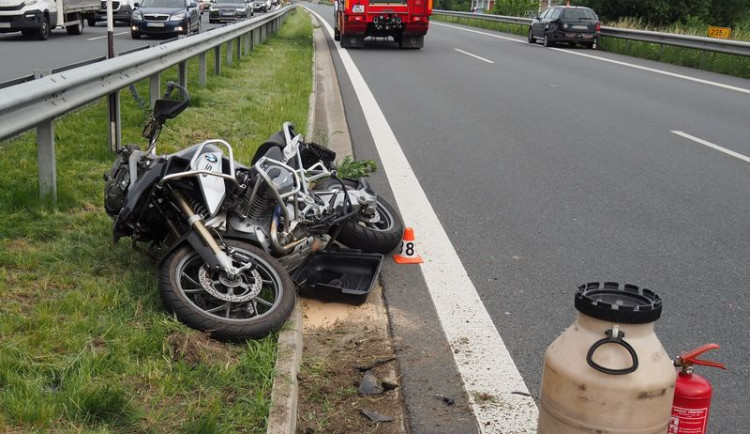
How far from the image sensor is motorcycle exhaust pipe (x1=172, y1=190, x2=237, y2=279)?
14.1 ft

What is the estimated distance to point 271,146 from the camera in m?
5.69

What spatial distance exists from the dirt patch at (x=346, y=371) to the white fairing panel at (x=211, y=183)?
81cm

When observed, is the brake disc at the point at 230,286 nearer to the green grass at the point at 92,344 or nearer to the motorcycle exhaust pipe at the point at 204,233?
the motorcycle exhaust pipe at the point at 204,233

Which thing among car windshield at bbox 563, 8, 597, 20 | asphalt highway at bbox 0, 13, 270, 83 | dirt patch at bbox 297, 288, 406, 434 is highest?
car windshield at bbox 563, 8, 597, 20

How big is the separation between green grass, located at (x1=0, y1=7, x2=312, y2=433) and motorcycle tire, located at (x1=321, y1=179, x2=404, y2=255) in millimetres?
1262

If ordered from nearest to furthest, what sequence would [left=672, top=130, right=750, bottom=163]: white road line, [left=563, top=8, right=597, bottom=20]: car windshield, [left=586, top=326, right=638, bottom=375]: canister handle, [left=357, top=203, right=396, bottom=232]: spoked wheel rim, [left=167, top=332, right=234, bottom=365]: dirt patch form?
[left=586, top=326, right=638, bottom=375]: canister handle < [left=167, top=332, right=234, bottom=365]: dirt patch < [left=357, top=203, right=396, bottom=232]: spoked wheel rim < [left=672, top=130, right=750, bottom=163]: white road line < [left=563, top=8, right=597, bottom=20]: car windshield

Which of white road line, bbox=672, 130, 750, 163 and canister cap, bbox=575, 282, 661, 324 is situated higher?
canister cap, bbox=575, 282, 661, 324

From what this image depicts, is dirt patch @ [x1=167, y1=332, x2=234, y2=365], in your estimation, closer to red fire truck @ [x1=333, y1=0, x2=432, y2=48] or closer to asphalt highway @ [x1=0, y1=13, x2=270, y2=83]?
asphalt highway @ [x1=0, y1=13, x2=270, y2=83]

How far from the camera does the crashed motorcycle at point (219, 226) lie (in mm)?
4309

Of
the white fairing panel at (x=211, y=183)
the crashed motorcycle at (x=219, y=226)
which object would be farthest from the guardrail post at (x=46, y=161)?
the white fairing panel at (x=211, y=183)

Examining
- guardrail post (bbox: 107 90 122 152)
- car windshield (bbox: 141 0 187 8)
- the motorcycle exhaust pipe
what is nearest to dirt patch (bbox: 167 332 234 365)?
the motorcycle exhaust pipe

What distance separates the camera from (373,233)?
5.76 metres

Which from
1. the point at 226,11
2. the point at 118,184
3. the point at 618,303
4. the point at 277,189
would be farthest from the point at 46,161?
the point at 226,11

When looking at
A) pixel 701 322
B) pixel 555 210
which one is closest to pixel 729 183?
pixel 555 210
